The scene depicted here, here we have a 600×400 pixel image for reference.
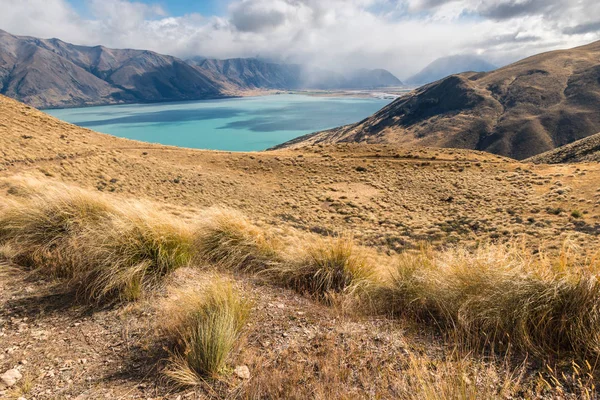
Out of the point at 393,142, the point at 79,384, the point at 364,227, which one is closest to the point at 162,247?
the point at 79,384

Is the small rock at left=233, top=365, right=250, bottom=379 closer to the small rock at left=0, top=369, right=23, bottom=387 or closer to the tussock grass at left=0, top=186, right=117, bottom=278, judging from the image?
the small rock at left=0, top=369, right=23, bottom=387

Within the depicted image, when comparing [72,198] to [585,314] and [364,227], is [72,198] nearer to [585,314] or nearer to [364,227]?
[585,314]

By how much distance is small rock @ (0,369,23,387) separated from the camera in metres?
2.16

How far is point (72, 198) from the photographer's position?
501 cm

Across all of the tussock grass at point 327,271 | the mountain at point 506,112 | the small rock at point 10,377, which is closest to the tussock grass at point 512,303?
the tussock grass at point 327,271

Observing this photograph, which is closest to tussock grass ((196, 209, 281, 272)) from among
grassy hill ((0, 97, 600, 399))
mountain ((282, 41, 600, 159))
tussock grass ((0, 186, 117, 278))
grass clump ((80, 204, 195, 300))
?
grassy hill ((0, 97, 600, 399))

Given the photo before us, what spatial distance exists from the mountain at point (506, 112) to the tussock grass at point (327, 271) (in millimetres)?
133564

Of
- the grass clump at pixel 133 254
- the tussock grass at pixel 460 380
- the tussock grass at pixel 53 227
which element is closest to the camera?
the tussock grass at pixel 460 380

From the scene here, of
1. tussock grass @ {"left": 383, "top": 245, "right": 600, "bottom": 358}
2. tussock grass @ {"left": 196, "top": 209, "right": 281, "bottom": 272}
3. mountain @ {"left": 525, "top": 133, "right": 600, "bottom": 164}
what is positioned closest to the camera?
tussock grass @ {"left": 383, "top": 245, "right": 600, "bottom": 358}

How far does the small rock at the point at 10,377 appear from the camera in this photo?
7.10 feet

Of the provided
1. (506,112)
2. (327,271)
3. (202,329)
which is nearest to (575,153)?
(327,271)

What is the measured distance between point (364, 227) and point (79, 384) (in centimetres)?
2005

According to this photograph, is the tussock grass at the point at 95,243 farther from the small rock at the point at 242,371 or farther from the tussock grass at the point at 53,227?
the small rock at the point at 242,371

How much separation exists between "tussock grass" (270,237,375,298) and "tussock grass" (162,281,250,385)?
1007 millimetres
